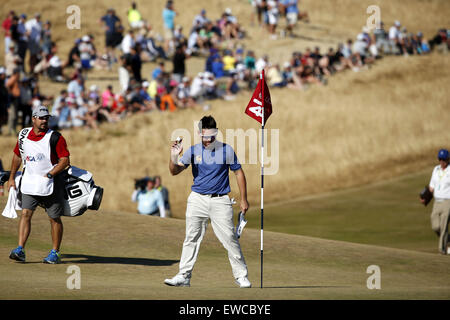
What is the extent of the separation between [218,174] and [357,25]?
108 feet

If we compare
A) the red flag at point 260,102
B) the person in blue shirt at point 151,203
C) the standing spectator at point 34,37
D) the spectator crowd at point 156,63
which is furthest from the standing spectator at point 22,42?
the red flag at point 260,102

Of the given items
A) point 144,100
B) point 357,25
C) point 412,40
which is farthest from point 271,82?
point 357,25

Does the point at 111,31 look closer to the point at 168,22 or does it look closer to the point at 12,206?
the point at 168,22

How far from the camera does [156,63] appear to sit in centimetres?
3322

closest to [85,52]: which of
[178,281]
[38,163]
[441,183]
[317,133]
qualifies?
[317,133]

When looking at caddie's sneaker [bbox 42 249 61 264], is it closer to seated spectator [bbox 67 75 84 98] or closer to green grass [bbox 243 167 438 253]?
green grass [bbox 243 167 438 253]

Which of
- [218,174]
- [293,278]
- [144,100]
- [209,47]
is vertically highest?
[209,47]

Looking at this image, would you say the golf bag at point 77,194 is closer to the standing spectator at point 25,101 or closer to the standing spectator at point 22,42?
the standing spectator at point 25,101

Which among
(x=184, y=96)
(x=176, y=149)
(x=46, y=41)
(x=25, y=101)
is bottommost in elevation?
(x=176, y=149)

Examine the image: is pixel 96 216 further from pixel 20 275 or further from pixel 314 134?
pixel 314 134

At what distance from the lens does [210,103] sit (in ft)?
93.7

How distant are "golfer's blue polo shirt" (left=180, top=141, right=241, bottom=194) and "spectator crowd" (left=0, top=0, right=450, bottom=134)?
620 inches

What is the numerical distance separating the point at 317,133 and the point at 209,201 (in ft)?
60.4

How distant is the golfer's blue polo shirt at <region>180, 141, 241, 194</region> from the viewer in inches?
382
